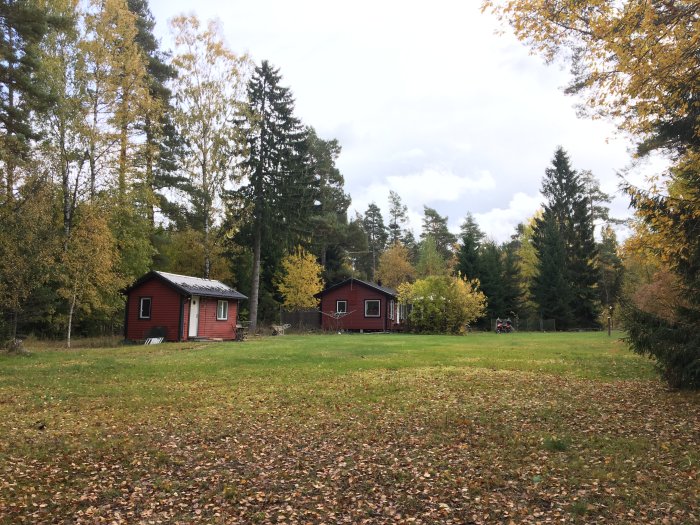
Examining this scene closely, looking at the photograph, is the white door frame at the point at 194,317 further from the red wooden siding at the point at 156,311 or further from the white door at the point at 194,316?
the red wooden siding at the point at 156,311

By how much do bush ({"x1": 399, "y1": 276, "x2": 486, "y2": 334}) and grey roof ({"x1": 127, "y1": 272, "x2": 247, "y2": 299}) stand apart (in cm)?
1200

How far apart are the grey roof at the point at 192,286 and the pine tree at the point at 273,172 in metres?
3.79

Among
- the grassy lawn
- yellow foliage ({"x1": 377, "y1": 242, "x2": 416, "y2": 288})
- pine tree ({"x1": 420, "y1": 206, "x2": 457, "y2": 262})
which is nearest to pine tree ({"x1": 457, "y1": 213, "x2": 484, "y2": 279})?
yellow foliage ({"x1": 377, "y1": 242, "x2": 416, "y2": 288})

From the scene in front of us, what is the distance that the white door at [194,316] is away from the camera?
2594 centimetres

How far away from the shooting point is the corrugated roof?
989 inches

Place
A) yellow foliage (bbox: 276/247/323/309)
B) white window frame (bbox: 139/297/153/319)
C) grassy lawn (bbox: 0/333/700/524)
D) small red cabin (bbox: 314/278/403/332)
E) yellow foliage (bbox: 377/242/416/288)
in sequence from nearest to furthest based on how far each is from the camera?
1. grassy lawn (bbox: 0/333/700/524)
2. white window frame (bbox: 139/297/153/319)
3. small red cabin (bbox: 314/278/403/332)
4. yellow foliage (bbox: 276/247/323/309)
5. yellow foliage (bbox: 377/242/416/288)

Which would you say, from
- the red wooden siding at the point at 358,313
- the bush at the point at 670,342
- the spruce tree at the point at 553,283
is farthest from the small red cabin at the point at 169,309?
the spruce tree at the point at 553,283

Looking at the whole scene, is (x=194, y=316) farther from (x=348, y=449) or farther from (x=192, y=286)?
(x=348, y=449)

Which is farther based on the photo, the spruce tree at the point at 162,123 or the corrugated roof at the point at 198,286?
the spruce tree at the point at 162,123

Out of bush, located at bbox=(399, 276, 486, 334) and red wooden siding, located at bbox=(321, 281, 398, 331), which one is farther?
red wooden siding, located at bbox=(321, 281, 398, 331)

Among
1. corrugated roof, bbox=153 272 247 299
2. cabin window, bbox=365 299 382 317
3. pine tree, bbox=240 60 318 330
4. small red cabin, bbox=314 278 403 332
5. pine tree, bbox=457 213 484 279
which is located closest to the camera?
corrugated roof, bbox=153 272 247 299

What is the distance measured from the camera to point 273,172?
3359 centimetres

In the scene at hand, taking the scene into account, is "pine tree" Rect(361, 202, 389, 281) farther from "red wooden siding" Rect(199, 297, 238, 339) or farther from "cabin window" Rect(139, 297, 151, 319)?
"cabin window" Rect(139, 297, 151, 319)

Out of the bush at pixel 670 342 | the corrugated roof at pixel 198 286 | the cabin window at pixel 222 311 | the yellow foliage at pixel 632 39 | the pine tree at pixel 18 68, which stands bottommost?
the bush at pixel 670 342
